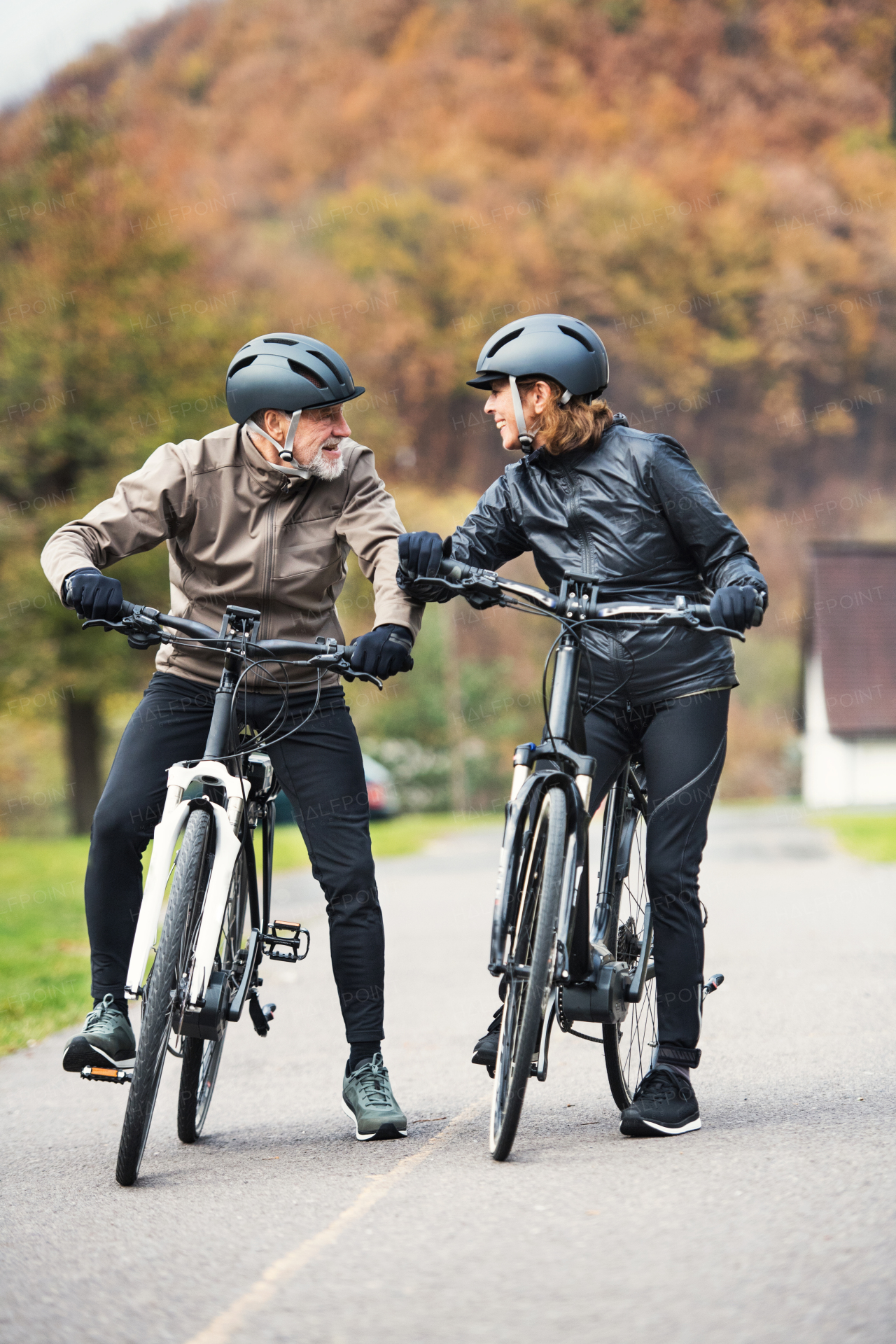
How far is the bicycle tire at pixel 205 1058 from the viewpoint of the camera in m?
4.30

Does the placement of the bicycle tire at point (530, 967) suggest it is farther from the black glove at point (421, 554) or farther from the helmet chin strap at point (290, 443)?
the helmet chin strap at point (290, 443)

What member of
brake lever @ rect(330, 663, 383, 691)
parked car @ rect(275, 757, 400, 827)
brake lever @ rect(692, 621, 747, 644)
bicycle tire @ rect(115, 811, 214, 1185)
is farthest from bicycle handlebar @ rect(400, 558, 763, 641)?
parked car @ rect(275, 757, 400, 827)

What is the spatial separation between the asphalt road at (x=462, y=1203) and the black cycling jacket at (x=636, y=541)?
4.01ft

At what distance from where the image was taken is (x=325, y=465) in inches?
176

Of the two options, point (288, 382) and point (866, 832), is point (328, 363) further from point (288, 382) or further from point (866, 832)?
point (866, 832)

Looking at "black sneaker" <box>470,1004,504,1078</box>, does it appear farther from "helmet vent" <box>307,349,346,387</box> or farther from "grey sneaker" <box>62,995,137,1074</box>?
"helmet vent" <box>307,349,346,387</box>

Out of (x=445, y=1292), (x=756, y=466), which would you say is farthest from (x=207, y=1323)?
(x=756, y=466)

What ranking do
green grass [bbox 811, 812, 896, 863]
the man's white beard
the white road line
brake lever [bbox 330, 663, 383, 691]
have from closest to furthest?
the white road line → brake lever [bbox 330, 663, 383, 691] → the man's white beard → green grass [bbox 811, 812, 896, 863]

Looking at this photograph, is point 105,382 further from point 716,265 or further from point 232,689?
point 716,265

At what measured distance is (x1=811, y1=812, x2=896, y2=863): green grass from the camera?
57.7 feet

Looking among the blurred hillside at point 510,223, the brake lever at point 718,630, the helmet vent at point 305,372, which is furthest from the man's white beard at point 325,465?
the blurred hillside at point 510,223

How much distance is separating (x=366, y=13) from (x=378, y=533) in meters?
112

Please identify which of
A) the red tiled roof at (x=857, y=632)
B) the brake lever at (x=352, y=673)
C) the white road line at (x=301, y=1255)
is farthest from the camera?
the red tiled roof at (x=857, y=632)

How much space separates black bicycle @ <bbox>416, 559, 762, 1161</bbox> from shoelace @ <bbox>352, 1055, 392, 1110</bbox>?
1.60 ft
